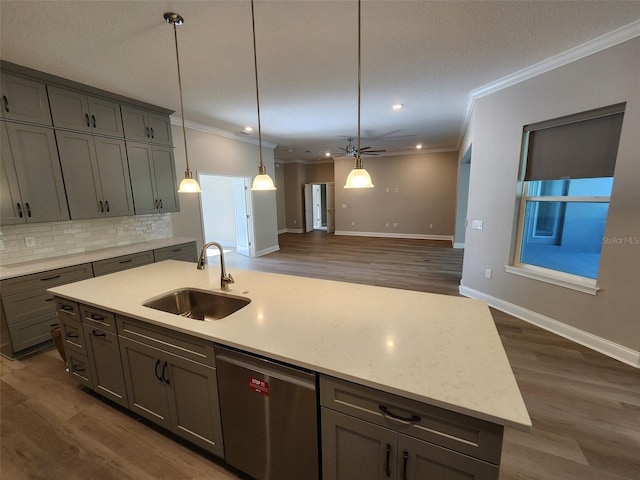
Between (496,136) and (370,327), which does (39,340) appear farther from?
(496,136)

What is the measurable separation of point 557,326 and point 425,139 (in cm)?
508

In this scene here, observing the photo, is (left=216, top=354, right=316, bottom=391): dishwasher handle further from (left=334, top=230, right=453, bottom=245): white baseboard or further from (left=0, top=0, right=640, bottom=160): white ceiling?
(left=334, top=230, right=453, bottom=245): white baseboard

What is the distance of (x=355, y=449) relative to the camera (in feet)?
3.74

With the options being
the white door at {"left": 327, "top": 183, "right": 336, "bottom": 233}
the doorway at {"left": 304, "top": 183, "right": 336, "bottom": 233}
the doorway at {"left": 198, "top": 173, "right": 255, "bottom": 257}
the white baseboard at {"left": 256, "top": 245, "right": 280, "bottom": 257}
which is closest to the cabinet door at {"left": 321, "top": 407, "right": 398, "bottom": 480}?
the white baseboard at {"left": 256, "top": 245, "right": 280, "bottom": 257}

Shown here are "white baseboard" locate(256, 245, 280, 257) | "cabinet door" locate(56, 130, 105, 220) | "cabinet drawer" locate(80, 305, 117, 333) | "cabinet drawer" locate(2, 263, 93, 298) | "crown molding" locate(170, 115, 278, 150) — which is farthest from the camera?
"white baseboard" locate(256, 245, 280, 257)

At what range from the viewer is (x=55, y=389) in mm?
2240

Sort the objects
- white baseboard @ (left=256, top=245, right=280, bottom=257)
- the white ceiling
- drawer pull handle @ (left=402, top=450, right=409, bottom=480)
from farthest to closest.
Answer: white baseboard @ (left=256, top=245, right=280, bottom=257) < the white ceiling < drawer pull handle @ (left=402, top=450, right=409, bottom=480)

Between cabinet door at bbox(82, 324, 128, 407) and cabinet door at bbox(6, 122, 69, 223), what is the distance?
1.76 meters

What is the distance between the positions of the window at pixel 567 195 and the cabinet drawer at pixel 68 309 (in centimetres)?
438

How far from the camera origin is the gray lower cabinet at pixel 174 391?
4.89 feet

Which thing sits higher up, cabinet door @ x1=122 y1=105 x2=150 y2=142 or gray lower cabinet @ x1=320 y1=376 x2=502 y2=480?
cabinet door @ x1=122 y1=105 x2=150 y2=142

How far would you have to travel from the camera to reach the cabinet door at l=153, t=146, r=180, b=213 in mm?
3916

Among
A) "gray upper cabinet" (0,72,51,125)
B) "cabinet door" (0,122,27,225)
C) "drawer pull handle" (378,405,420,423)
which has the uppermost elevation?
"gray upper cabinet" (0,72,51,125)

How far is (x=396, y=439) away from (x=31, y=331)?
3.55 m
